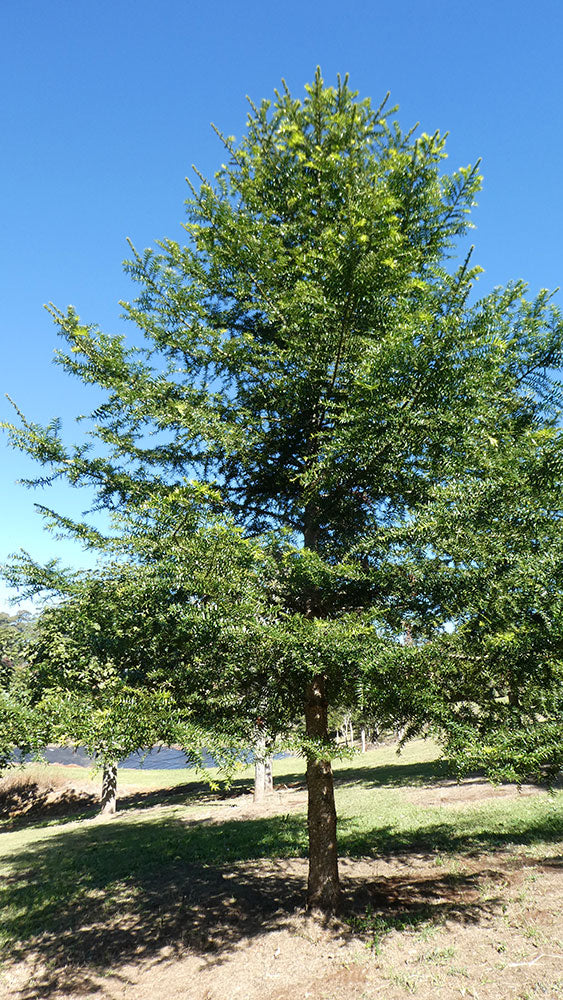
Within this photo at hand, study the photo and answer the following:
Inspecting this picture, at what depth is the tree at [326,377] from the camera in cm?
516

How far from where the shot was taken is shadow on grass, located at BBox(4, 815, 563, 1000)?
6.64 m

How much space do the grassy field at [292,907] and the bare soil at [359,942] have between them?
0.02 metres

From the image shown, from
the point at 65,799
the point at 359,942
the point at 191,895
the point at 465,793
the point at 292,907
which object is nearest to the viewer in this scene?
the point at 359,942

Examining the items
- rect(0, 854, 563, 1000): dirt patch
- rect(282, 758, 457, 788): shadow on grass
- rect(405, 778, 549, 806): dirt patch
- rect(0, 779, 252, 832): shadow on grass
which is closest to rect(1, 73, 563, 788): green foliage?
rect(0, 854, 563, 1000): dirt patch

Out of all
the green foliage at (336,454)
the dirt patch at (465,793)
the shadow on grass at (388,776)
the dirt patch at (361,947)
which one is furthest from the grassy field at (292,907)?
the shadow on grass at (388,776)

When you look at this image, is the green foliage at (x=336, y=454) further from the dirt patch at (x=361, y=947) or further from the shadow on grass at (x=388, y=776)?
the shadow on grass at (x=388, y=776)

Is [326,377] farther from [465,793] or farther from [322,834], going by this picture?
[465,793]

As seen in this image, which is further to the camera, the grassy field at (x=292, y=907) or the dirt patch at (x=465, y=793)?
the dirt patch at (x=465, y=793)

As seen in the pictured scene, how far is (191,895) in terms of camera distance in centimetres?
842

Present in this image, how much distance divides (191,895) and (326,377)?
8.54 m

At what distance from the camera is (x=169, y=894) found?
8602mm

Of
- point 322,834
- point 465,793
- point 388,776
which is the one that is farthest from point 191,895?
point 388,776

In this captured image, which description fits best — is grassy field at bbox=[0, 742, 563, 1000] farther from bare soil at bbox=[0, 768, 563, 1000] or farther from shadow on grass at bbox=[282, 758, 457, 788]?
shadow on grass at bbox=[282, 758, 457, 788]

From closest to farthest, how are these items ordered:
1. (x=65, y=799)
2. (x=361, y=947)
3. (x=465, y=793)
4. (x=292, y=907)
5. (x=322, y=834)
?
(x=361, y=947), (x=322, y=834), (x=292, y=907), (x=465, y=793), (x=65, y=799)
